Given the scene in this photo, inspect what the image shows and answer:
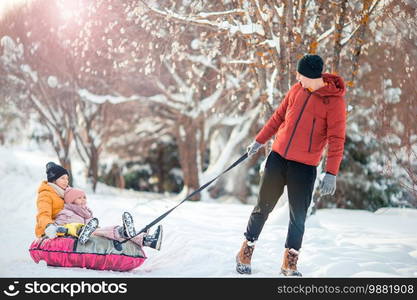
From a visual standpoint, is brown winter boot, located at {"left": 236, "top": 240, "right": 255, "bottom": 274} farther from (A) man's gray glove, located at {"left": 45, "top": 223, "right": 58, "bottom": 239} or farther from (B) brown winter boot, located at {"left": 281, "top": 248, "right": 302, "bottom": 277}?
(A) man's gray glove, located at {"left": 45, "top": 223, "right": 58, "bottom": 239}

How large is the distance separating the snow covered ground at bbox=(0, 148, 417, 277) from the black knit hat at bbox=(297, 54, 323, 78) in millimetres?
1588

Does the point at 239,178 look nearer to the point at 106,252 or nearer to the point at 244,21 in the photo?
the point at 244,21

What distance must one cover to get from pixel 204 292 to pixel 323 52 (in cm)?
544

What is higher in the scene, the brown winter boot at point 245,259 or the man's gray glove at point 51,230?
the man's gray glove at point 51,230

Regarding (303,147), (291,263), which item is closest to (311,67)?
(303,147)

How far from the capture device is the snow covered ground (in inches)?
176

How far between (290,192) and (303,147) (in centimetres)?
37

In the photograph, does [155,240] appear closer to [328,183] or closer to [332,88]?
[328,183]

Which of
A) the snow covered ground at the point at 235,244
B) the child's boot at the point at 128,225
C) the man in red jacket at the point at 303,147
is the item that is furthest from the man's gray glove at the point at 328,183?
the child's boot at the point at 128,225

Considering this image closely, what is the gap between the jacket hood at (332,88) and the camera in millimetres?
4070

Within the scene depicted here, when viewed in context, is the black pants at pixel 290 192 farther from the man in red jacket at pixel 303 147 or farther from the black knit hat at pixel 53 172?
the black knit hat at pixel 53 172

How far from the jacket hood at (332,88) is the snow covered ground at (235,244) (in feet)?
4.68
